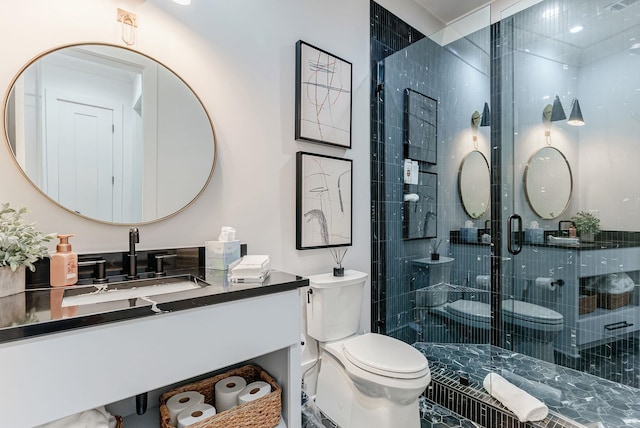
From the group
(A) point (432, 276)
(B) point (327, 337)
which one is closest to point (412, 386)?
(B) point (327, 337)

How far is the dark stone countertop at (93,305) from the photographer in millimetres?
747

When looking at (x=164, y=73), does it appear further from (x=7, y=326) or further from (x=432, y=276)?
(x=432, y=276)

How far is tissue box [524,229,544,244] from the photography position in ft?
7.36

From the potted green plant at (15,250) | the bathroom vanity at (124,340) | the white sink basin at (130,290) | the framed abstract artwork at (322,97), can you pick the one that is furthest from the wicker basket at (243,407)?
the framed abstract artwork at (322,97)

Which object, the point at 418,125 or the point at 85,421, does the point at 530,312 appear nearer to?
the point at 418,125

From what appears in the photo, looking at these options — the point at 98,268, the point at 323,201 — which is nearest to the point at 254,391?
the point at 98,268

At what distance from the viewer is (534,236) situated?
7.42ft

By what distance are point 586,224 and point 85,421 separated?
275cm

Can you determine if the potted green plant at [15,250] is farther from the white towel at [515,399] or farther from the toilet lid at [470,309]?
the toilet lid at [470,309]

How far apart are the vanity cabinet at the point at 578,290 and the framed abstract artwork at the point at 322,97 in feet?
5.37

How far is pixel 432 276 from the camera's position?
240cm

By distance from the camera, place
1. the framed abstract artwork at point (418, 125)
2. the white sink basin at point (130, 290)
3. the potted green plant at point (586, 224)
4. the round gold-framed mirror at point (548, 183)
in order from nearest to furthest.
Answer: the white sink basin at point (130, 290) < the potted green plant at point (586, 224) < the round gold-framed mirror at point (548, 183) < the framed abstract artwork at point (418, 125)

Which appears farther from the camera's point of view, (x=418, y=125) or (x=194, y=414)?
(x=418, y=125)

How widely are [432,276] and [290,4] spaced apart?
6.80 ft
